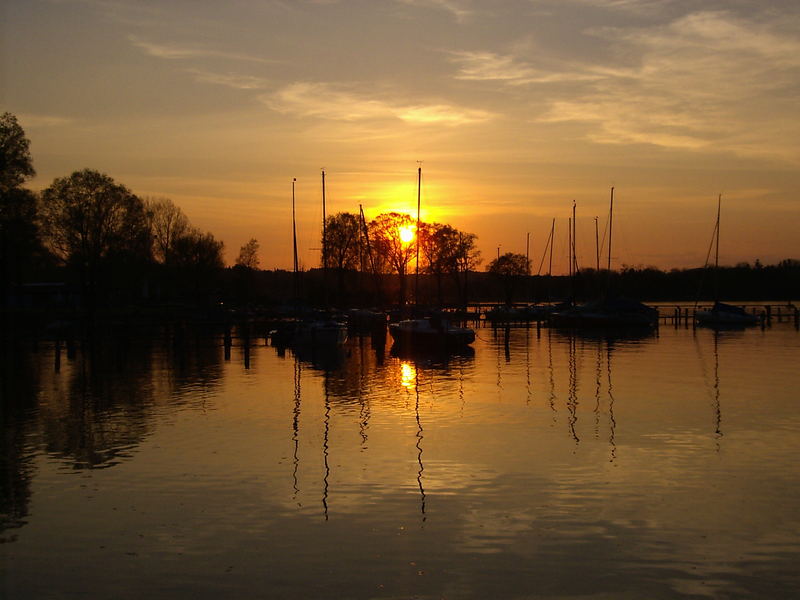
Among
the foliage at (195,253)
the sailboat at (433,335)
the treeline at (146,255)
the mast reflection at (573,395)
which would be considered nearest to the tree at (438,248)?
the treeline at (146,255)

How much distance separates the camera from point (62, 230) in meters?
88.3

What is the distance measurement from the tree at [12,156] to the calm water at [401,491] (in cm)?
3806

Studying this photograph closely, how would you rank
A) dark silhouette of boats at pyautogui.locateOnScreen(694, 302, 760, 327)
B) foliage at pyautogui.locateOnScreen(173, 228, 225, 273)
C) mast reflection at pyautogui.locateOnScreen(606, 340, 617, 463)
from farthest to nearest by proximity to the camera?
foliage at pyautogui.locateOnScreen(173, 228, 225, 273) < dark silhouette of boats at pyautogui.locateOnScreen(694, 302, 760, 327) < mast reflection at pyautogui.locateOnScreen(606, 340, 617, 463)

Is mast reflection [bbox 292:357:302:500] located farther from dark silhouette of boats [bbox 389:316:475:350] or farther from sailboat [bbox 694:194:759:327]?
sailboat [bbox 694:194:759:327]

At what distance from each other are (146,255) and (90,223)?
2163 centimetres

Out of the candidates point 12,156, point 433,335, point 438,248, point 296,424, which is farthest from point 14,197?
point 438,248

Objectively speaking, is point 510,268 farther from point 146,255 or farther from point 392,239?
point 146,255

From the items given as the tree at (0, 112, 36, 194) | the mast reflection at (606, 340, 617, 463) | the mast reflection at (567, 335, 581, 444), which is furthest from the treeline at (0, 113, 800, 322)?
the mast reflection at (606, 340, 617, 463)

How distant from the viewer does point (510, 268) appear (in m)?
159

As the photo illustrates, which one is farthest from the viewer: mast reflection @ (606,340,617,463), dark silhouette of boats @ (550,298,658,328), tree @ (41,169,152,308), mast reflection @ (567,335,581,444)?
dark silhouette of boats @ (550,298,658,328)

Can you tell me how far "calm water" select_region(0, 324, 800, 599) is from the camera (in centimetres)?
1291

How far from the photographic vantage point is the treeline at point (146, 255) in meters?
74.3

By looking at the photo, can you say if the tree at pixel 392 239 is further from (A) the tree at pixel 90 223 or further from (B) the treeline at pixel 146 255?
(A) the tree at pixel 90 223

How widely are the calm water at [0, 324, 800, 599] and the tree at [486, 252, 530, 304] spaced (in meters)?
120
